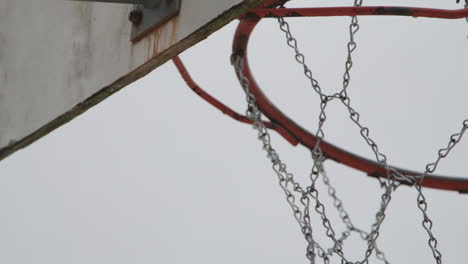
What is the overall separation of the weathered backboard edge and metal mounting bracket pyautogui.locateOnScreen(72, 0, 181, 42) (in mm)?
91

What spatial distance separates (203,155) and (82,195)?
1.69 meters

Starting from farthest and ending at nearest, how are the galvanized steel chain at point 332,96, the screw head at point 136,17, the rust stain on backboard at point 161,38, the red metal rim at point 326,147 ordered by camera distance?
the red metal rim at point 326,147 → the galvanized steel chain at point 332,96 → the screw head at point 136,17 → the rust stain on backboard at point 161,38

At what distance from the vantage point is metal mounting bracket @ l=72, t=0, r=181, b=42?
2104mm

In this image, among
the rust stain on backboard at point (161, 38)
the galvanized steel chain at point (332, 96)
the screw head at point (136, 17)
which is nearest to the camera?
the rust stain on backboard at point (161, 38)

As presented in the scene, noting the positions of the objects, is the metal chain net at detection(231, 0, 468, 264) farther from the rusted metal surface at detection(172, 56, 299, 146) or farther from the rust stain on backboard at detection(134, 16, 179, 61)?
the rust stain on backboard at detection(134, 16, 179, 61)

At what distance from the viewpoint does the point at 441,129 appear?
425cm

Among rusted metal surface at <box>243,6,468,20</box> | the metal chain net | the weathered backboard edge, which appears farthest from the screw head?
the metal chain net

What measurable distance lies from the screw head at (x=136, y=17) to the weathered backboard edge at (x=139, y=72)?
0.44ft

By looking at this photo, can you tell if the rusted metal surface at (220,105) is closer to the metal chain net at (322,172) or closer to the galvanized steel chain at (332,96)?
the metal chain net at (322,172)

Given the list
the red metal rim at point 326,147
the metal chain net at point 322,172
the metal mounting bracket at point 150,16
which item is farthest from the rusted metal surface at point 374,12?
the red metal rim at point 326,147

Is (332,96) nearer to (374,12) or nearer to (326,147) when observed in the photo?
(326,147)

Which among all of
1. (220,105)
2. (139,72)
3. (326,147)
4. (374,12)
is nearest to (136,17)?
(139,72)

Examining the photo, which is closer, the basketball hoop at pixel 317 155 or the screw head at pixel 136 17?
the screw head at pixel 136 17

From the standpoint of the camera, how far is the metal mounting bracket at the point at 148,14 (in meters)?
2.10
